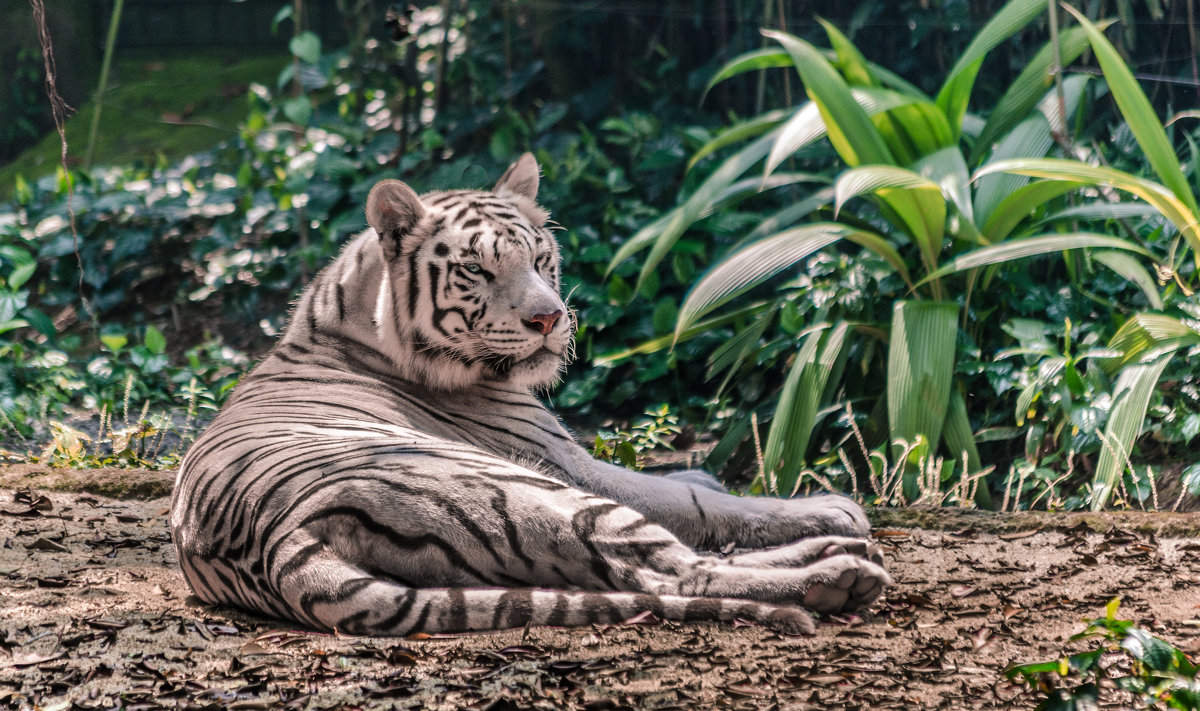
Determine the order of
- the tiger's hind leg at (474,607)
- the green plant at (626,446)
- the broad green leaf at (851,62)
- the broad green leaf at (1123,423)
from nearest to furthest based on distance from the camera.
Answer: the tiger's hind leg at (474,607)
the broad green leaf at (1123,423)
the green plant at (626,446)
the broad green leaf at (851,62)

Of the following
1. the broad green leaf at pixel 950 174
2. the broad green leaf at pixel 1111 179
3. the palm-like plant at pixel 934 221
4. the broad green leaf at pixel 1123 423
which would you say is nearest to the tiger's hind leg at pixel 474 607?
the palm-like plant at pixel 934 221

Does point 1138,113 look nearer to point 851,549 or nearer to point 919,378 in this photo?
point 919,378

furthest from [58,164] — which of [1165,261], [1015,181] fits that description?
[1165,261]

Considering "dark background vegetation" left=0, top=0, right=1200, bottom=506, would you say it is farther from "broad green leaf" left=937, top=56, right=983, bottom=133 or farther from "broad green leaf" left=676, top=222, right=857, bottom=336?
"broad green leaf" left=937, top=56, right=983, bottom=133

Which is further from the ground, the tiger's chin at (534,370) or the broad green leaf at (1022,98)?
the broad green leaf at (1022,98)

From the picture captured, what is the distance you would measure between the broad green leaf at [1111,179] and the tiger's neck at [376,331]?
1.86 metres

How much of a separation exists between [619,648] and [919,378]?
2.20 meters

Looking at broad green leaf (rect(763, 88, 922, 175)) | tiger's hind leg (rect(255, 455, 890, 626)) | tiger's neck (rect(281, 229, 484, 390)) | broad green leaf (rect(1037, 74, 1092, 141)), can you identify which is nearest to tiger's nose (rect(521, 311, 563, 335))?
tiger's neck (rect(281, 229, 484, 390))

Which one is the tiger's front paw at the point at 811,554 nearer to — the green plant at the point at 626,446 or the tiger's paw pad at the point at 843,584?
the tiger's paw pad at the point at 843,584

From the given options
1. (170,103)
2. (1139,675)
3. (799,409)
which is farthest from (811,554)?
(170,103)

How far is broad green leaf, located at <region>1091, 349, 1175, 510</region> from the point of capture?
10.8 feet

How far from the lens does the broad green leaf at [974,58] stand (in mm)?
4238

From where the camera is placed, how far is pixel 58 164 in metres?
7.13

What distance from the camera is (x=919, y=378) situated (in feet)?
12.0
